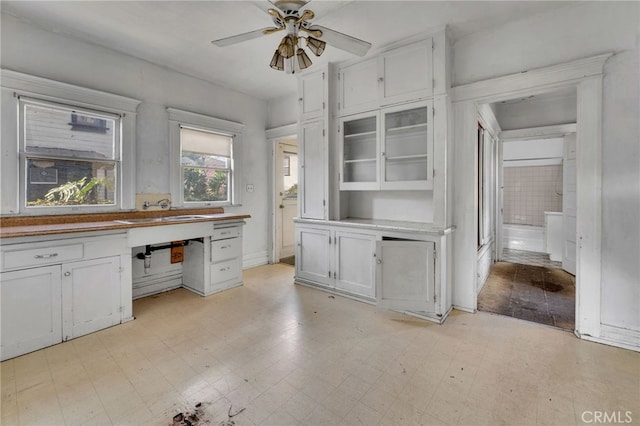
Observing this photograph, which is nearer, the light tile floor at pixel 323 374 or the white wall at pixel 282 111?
the light tile floor at pixel 323 374

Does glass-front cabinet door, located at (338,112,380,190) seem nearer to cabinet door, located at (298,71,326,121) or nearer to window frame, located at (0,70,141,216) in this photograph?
cabinet door, located at (298,71,326,121)

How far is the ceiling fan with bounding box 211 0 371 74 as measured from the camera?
201 cm

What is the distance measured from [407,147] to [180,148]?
2.98 meters

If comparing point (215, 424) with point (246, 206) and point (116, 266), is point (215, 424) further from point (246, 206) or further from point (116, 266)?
point (246, 206)

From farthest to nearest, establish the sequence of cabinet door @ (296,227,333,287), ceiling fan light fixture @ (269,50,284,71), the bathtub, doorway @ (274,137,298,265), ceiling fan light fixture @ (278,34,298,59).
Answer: the bathtub → doorway @ (274,137,298,265) → cabinet door @ (296,227,333,287) → ceiling fan light fixture @ (269,50,284,71) → ceiling fan light fixture @ (278,34,298,59)

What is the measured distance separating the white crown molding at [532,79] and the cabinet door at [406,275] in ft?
5.21

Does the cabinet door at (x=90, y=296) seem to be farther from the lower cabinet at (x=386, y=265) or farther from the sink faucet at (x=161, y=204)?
the lower cabinet at (x=386, y=265)

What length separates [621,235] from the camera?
2320 mm

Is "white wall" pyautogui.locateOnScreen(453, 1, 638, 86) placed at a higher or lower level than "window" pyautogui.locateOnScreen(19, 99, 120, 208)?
higher

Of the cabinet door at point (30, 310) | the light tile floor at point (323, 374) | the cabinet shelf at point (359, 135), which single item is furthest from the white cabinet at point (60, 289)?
the cabinet shelf at point (359, 135)

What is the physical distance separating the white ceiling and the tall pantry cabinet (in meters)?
0.29

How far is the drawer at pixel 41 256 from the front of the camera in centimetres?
218

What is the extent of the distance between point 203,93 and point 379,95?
2.55 meters

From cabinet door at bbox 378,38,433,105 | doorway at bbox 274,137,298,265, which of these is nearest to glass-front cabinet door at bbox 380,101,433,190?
cabinet door at bbox 378,38,433,105
